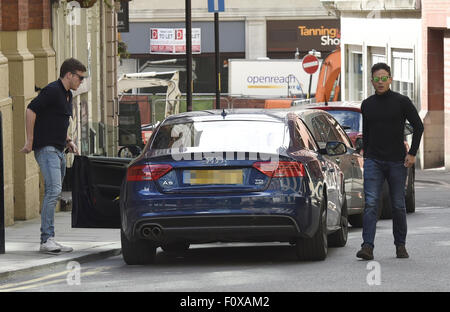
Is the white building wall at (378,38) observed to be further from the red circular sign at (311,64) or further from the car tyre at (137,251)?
the car tyre at (137,251)

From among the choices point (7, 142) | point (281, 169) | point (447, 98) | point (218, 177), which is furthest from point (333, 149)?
point (447, 98)

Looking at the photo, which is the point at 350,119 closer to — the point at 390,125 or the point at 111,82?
the point at 390,125

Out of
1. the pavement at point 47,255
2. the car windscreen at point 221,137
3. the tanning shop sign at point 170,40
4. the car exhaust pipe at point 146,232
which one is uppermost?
the tanning shop sign at point 170,40

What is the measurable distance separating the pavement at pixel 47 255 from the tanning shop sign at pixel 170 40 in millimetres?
41112

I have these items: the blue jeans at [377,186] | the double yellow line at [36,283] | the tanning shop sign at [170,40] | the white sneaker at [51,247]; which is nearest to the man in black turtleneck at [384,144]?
the blue jeans at [377,186]

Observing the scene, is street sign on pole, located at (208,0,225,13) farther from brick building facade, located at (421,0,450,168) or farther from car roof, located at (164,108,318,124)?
car roof, located at (164,108,318,124)

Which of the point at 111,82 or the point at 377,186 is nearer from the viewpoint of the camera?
the point at 377,186

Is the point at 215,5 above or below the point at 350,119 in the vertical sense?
above

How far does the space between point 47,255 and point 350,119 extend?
6.97 metres

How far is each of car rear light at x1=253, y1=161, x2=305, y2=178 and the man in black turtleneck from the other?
34.3 inches

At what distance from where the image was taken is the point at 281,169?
456 inches

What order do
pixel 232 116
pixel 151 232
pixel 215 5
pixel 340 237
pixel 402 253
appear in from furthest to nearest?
1. pixel 215 5
2. pixel 340 237
3. pixel 232 116
4. pixel 402 253
5. pixel 151 232

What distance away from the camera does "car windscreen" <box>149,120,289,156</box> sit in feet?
38.7

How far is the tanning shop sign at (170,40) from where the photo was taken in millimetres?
59406
